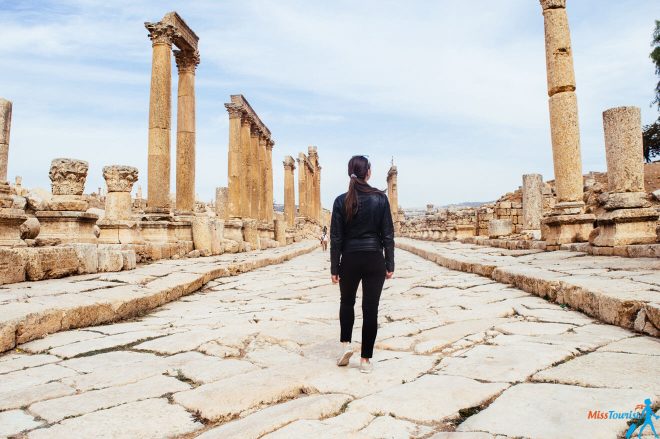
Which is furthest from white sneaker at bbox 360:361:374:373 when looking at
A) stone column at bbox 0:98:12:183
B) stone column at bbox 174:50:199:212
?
stone column at bbox 174:50:199:212

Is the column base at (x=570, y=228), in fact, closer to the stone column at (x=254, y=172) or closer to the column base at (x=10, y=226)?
the column base at (x=10, y=226)

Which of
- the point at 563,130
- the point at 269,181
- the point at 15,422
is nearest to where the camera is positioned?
the point at 15,422

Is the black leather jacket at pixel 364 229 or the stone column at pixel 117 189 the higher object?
the stone column at pixel 117 189

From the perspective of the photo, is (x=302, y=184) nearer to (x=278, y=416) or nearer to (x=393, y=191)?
(x=393, y=191)

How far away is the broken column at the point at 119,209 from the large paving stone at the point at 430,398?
377 inches

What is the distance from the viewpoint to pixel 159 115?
12.3 metres

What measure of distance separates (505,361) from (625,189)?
23.4ft

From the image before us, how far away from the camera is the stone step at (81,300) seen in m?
3.73

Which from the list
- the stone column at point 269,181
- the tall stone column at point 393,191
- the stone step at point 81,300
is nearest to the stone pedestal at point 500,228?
the stone column at point 269,181

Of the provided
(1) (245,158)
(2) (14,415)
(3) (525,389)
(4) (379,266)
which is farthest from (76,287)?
(1) (245,158)

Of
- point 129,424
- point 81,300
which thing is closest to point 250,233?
point 81,300

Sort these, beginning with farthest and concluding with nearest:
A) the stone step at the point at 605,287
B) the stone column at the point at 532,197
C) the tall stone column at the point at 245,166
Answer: the tall stone column at the point at 245,166
the stone column at the point at 532,197
the stone step at the point at 605,287

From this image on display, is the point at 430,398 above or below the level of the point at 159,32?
below

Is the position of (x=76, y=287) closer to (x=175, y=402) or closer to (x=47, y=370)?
(x=47, y=370)
